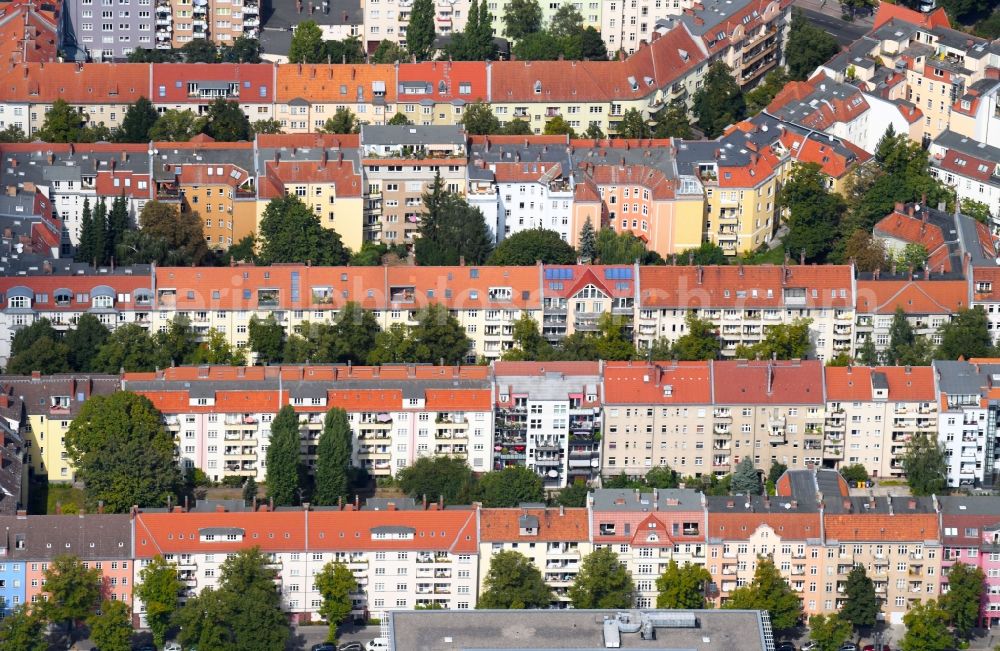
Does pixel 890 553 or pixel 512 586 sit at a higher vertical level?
pixel 890 553

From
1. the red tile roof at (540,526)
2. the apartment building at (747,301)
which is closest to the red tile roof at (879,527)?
the red tile roof at (540,526)

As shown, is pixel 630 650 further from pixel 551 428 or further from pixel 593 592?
pixel 551 428

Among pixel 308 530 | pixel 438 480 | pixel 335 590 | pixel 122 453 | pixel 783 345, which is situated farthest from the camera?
pixel 783 345

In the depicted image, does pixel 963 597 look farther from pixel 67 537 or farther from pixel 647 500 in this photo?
pixel 67 537

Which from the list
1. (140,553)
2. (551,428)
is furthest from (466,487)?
(140,553)

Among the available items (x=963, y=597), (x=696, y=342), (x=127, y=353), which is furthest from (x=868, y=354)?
(x=127, y=353)

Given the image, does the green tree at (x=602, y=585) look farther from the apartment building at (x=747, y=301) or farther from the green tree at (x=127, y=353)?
the green tree at (x=127, y=353)
